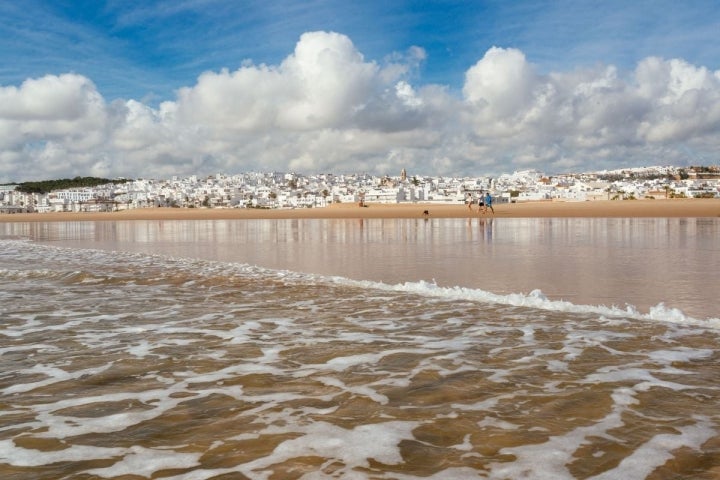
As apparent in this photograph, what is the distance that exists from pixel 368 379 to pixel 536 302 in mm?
4561

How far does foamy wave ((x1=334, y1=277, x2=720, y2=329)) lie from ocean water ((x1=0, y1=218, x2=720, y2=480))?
0.05 meters

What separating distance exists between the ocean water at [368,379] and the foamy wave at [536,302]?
0.05 meters

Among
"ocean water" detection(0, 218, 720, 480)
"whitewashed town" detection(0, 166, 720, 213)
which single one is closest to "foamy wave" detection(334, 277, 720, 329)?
"ocean water" detection(0, 218, 720, 480)

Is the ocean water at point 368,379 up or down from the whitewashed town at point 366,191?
down

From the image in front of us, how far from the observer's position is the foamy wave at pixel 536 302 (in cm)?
763

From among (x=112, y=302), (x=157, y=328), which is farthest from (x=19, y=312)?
(x=157, y=328)

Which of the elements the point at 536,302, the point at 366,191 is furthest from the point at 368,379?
the point at 366,191

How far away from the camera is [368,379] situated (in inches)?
208

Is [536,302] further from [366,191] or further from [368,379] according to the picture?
[366,191]

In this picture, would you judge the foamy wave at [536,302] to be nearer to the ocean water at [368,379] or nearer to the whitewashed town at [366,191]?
the ocean water at [368,379]

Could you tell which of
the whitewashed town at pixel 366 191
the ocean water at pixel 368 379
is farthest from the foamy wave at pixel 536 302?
the whitewashed town at pixel 366 191

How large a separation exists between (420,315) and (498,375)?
3016 millimetres

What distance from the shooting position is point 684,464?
346 cm

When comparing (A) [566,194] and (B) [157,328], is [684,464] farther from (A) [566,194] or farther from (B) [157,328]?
(A) [566,194]
